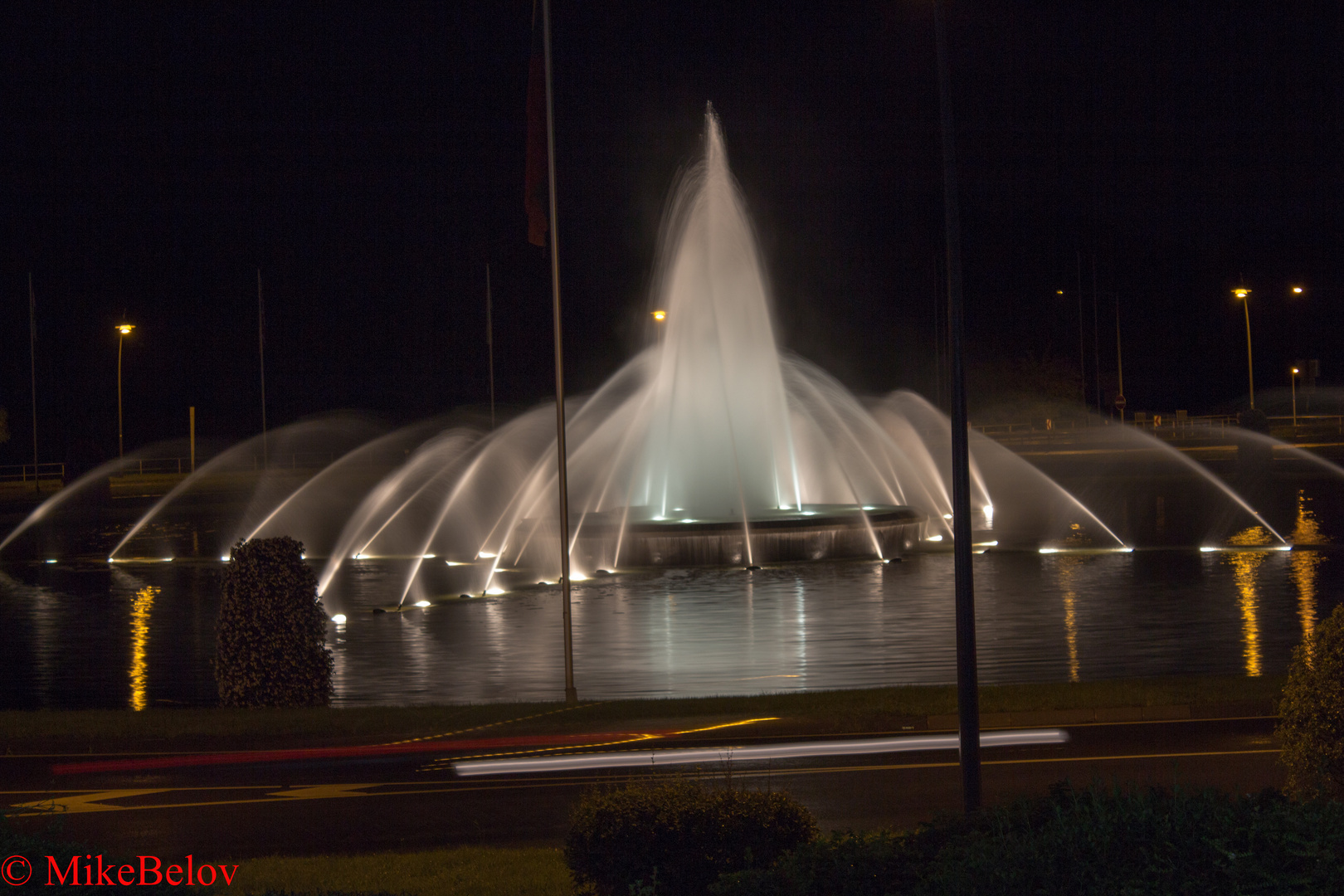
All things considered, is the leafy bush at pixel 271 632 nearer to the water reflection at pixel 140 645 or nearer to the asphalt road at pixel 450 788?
the water reflection at pixel 140 645

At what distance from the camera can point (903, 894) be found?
4762mm

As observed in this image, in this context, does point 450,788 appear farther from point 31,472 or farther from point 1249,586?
point 31,472

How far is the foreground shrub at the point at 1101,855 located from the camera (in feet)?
14.3

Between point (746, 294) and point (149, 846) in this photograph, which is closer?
point (149, 846)

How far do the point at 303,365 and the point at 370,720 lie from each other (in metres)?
110

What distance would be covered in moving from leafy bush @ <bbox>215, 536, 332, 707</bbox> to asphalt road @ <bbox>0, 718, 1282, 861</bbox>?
1.75 m

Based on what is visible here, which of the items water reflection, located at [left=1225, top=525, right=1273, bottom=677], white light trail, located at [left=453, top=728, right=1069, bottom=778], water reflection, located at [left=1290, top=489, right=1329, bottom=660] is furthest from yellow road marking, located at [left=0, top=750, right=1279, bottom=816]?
water reflection, located at [left=1225, top=525, right=1273, bottom=677]

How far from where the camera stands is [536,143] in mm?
14711

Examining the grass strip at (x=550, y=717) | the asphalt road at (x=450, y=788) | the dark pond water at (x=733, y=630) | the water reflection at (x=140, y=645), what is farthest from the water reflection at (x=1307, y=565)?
the water reflection at (x=140, y=645)

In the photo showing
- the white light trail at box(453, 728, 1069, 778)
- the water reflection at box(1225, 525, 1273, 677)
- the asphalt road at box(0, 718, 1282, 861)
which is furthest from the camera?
the water reflection at box(1225, 525, 1273, 677)

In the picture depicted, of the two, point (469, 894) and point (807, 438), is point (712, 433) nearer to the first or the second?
point (807, 438)

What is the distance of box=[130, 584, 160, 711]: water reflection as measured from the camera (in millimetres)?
15000

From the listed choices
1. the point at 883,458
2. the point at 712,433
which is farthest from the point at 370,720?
the point at 883,458

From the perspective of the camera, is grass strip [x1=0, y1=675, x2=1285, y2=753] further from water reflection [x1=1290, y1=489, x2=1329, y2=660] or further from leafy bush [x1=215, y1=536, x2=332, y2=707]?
water reflection [x1=1290, y1=489, x2=1329, y2=660]
